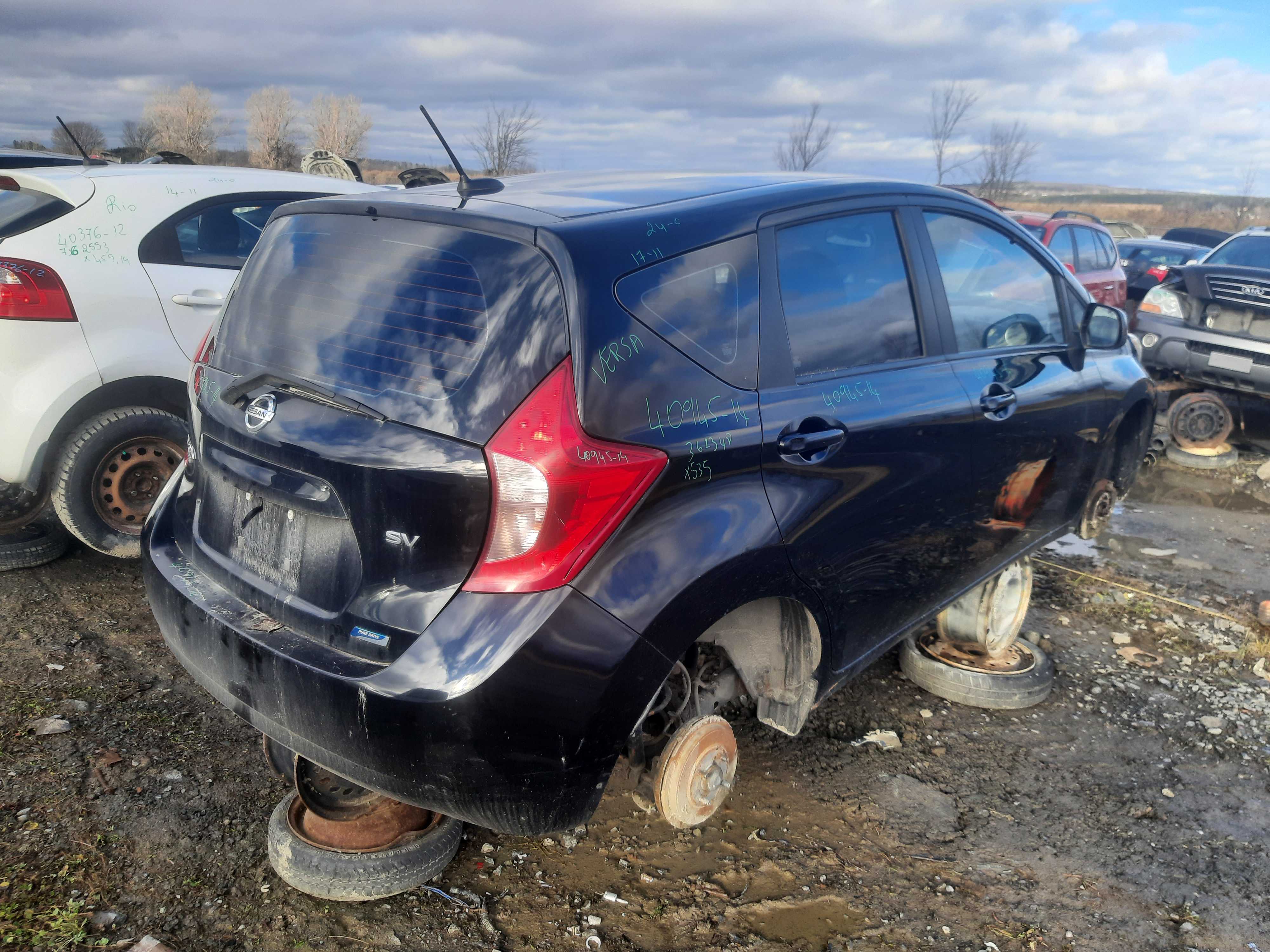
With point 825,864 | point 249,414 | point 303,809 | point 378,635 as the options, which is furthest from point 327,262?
point 825,864

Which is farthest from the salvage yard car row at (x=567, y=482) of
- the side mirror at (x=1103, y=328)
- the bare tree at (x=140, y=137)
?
the bare tree at (x=140, y=137)

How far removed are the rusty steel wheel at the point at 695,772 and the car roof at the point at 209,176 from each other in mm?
2916

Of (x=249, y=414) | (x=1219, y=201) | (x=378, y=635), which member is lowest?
(x=1219, y=201)

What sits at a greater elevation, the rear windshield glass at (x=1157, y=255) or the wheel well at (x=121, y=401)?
the wheel well at (x=121, y=401)

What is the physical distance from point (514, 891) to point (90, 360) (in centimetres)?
307

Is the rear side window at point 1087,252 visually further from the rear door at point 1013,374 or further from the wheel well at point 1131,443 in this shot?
the rear door at point 1013,374

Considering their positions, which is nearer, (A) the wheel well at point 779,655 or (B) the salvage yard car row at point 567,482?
(B) the salvage yard car row at point 567,482

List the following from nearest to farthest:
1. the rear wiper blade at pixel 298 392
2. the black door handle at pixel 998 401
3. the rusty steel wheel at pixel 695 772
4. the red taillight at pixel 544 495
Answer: the red taillight at pixel 544 495 → the rear wiper blade at pixel 298 392 → the rusty steel wheel at pixel 695 772 → the black door handle at pixel 998 401

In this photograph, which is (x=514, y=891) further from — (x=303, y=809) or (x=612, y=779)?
(x=303, y=809)

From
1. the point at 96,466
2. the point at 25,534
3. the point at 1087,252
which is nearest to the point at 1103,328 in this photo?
the point at 96,466

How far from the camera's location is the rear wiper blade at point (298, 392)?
6.73ft

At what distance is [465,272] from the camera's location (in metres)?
2.07

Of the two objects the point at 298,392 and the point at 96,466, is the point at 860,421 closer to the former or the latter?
the point at 298,392

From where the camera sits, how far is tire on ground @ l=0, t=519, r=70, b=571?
426 cm
